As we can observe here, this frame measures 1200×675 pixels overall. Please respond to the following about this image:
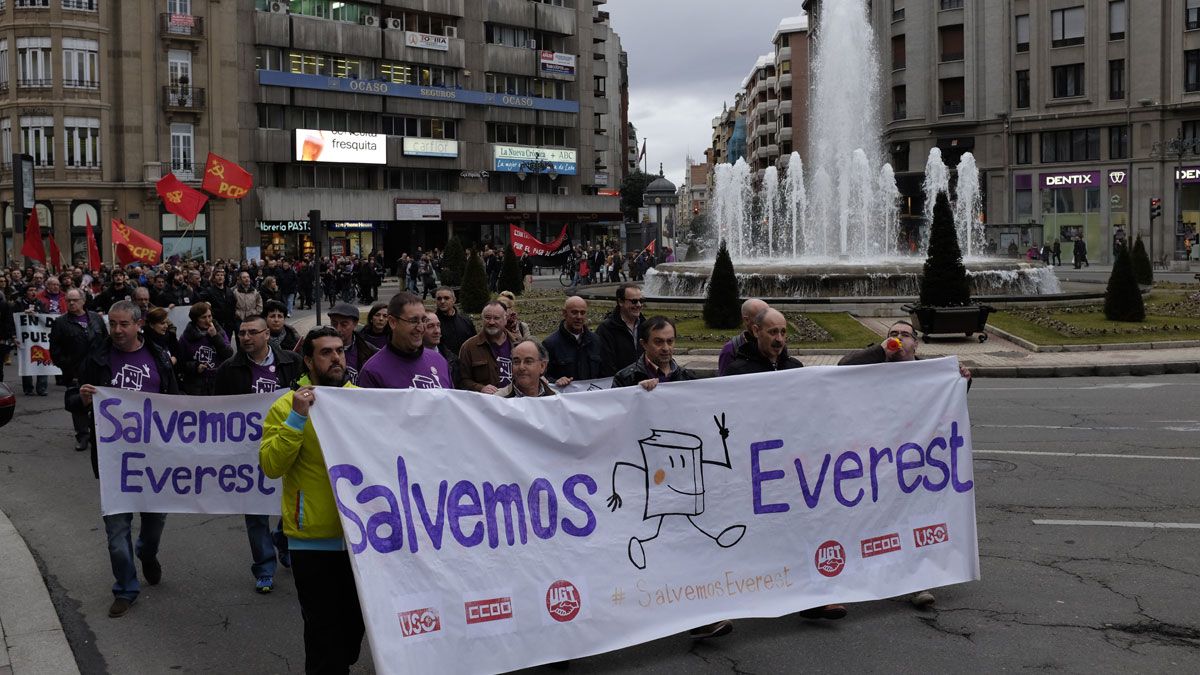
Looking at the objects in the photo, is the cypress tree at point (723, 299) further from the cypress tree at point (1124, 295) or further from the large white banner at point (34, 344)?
the large white banner at point (34, 344)

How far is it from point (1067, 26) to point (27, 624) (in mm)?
65077

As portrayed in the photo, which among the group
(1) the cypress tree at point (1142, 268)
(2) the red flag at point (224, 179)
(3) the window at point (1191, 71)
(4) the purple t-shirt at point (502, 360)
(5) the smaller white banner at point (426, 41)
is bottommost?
(4) the purple t-shirt at point (502, 360)

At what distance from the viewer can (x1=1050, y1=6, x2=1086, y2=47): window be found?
63.2 meters

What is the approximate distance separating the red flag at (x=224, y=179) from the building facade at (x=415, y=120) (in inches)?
892

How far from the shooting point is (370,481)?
550 cm

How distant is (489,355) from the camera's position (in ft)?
29.7

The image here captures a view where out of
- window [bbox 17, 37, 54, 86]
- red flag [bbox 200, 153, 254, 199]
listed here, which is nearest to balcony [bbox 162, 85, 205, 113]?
window [bbox 17, 37, 54, 86]

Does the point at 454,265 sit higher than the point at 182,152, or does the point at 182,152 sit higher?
the point at 182,152

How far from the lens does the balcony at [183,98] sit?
190 ft

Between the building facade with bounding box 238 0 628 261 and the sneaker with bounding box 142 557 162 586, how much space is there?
166 feet

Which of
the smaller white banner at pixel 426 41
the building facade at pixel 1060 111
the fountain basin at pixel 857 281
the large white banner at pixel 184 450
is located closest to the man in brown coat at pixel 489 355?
the large white banner at pixel 184 450

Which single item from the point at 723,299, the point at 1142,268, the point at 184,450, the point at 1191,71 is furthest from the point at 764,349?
the point at 1191,71

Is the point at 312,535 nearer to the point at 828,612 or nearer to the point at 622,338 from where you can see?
the point at 828,612

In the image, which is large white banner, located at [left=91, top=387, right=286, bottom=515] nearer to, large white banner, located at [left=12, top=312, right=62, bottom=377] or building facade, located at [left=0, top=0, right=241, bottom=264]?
large white banner, located at [left=12, top=312, right=62, bottom=377]
